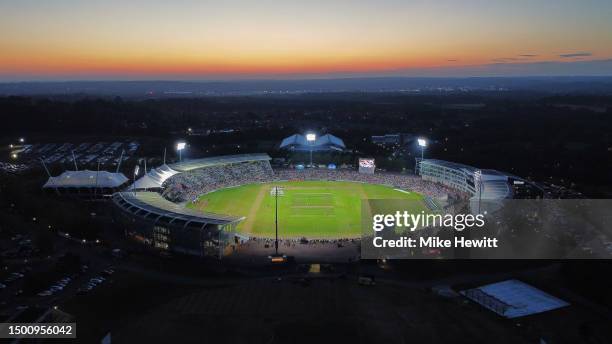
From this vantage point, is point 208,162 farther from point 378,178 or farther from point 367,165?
point 378,178

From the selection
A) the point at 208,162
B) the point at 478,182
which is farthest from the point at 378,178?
the point at 208,162

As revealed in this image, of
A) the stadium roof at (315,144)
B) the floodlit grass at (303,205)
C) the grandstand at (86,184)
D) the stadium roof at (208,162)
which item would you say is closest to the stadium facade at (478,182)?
the floodlit grass at (303,205)

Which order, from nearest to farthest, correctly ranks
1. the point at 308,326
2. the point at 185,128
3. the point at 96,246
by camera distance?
the point at 308,326
the point at 96,246
the point at 185,128

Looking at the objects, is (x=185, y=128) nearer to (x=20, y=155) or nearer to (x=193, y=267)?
(x=20, y=155)

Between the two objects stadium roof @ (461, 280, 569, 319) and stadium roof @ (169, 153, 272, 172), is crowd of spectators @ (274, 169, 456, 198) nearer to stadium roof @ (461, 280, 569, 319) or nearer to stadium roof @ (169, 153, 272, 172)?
stadium roof @ (169, 153, 272, 172)

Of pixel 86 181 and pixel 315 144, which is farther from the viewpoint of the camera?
pixel 315 144

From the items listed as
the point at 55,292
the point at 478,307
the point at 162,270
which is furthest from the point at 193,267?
the point at 478,307
